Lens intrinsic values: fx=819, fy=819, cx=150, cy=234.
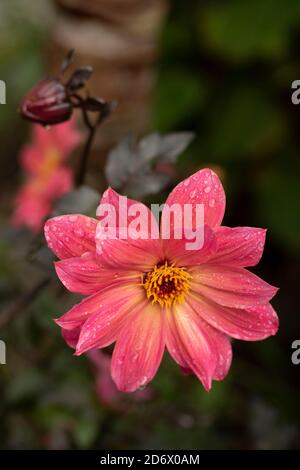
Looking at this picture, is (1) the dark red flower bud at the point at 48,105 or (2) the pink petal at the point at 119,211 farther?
(1) the dark red flower bud at the point at 48,105

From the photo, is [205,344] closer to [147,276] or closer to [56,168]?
[147,276]

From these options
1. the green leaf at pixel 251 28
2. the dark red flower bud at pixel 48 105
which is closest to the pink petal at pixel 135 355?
the dark red flower bud at pixel 48 105

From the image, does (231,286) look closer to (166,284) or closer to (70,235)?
(166,284)

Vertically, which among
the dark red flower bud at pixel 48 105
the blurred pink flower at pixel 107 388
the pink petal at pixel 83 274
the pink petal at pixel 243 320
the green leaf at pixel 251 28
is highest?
the green leaf at pixel 251 28

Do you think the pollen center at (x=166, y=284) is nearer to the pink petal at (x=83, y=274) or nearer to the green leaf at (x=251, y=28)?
the pink petal at (x=83, y=274)

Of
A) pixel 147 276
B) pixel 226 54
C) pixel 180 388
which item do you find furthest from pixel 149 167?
pixel 226 54

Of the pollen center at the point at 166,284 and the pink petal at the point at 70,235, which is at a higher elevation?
the pink petal at the point at 70,235

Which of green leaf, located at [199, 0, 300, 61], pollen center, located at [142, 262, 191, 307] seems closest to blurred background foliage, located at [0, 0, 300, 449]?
green leaf, located at [199, 0, 300, 61]
